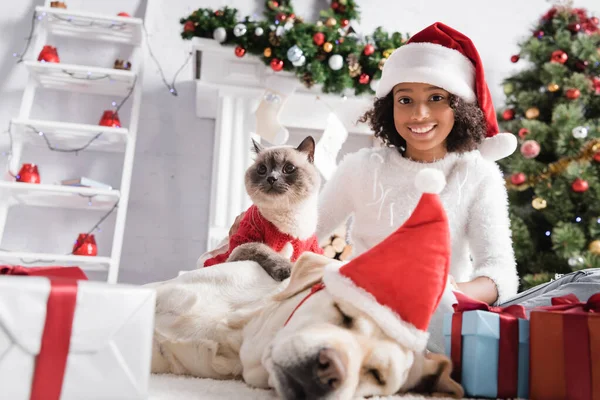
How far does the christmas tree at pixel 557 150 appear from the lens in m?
2.58

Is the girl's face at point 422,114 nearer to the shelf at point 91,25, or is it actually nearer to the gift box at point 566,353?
the gift box at point 566,353

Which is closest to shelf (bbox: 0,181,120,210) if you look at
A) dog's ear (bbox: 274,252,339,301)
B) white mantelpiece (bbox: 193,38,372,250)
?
white mantelpiece (bbox: 193,38,372,250)

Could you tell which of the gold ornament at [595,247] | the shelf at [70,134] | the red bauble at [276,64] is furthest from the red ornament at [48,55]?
the gold ornament at [595,247]

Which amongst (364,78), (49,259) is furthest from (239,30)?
(49,259)

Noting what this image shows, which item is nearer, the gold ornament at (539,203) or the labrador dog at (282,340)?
the labrador dog at (282,340)

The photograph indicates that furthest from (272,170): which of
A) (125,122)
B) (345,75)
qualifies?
(125,122)

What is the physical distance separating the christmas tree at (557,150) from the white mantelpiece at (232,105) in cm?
84

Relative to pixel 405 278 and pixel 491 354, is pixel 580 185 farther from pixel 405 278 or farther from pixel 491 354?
pixel 405 278

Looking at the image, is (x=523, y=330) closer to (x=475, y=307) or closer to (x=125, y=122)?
(x=475, y=307)

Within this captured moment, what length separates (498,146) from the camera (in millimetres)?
1497

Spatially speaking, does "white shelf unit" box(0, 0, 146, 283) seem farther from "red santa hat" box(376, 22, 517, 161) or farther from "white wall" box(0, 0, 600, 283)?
"red santa hat" box(376, 22, 517, 161)

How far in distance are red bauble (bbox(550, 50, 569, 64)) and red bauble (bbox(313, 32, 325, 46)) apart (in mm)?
1196

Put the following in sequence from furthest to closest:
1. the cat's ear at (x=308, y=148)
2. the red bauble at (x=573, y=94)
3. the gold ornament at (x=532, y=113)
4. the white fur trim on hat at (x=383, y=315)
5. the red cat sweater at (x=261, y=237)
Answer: the gold ornament at (x=532, y=113), the red bauble at (x=573, y=94), the cat's ear at (x=308, y=148), the red cat sweater at (x=261, y=237), the white fur trim on hat at (x=383, y=315)

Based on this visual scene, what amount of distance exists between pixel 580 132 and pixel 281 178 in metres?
1.91
